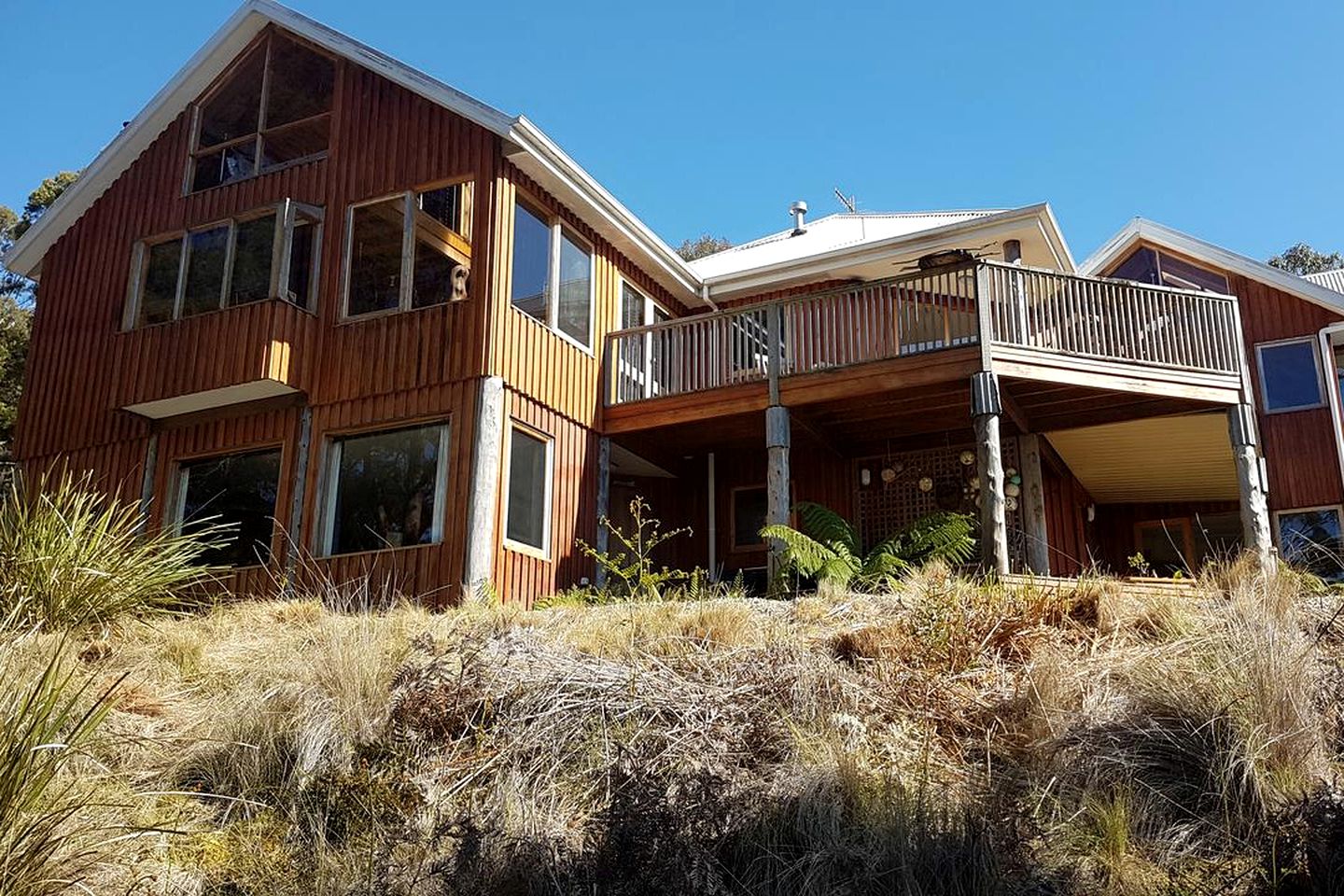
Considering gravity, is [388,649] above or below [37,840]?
above

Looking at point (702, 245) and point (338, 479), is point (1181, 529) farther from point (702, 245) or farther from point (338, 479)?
point (702, 245)

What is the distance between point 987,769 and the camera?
599cm

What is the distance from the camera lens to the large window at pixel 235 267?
13547 mm

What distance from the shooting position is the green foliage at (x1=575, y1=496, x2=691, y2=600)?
10.5 meters

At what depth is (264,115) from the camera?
14.8 m

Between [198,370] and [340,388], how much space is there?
1654 millimetres

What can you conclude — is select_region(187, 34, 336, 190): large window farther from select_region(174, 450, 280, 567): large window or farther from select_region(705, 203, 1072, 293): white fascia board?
select_region(705, 203, 1072, 293): white fascia board

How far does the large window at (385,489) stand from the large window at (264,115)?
13.4ft

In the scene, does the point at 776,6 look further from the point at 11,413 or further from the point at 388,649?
the point at 11,413

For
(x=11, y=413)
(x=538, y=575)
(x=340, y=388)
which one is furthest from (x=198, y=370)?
(x=11, y=413)

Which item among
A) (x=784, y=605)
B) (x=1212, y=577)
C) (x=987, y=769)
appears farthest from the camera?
(x=784, y=605)

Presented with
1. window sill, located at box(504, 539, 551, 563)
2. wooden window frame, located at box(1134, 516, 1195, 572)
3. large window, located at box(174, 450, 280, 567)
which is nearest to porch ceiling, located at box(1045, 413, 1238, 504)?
wooden window frame, located at box(1134, 516, 1195, 572)

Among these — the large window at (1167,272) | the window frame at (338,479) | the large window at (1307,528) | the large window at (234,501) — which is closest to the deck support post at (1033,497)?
the large window at (1307,528)

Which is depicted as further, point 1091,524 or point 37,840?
point 1091,524
